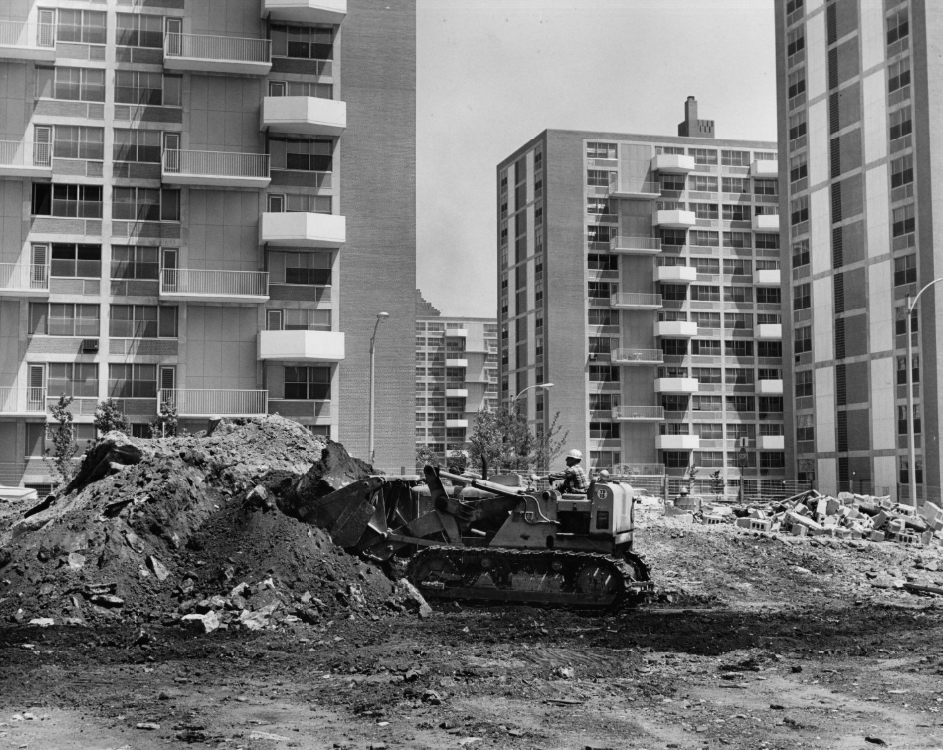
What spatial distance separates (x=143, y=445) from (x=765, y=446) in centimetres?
8244

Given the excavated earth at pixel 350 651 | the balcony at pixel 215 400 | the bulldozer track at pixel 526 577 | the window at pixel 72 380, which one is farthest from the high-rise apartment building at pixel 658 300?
the bulldozer track at pixel 526 577

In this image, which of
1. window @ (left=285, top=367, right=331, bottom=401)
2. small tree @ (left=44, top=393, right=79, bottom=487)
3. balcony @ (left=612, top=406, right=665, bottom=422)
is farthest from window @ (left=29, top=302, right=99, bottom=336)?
balcony @ (left=612, top=406, right=665, bottom=422)

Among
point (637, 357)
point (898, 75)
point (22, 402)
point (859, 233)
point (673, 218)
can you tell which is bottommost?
point (22, 402)

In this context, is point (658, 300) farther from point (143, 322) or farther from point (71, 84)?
point (71, 84)

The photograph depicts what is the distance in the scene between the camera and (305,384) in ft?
170

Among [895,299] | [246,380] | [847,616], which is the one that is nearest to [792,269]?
[895,299]

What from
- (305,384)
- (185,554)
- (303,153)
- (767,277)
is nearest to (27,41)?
(303,153)

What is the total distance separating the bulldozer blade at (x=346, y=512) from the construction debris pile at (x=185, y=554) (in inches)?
19.2

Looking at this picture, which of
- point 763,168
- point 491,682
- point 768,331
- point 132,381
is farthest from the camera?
point 763,168

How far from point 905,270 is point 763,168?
3691 centimetres

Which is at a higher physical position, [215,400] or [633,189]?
[633,189]

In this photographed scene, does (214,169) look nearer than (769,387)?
Yes

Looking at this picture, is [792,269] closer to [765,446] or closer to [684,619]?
[765,446]

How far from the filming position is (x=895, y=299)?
210 ft
